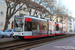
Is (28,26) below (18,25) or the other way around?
below

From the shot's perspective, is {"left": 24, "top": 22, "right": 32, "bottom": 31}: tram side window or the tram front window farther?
{"left": 24, "top": 22, "right": 32, "bottom": 31}: tram side window

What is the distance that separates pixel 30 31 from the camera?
1420cm

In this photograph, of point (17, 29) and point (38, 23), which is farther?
point (38, 23)

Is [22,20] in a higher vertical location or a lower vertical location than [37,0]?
lower

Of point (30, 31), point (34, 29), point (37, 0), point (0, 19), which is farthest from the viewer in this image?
point (0, 19)

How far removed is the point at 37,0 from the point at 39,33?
8170 millimetres

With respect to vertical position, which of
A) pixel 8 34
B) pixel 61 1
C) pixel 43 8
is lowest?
pixel 8 34

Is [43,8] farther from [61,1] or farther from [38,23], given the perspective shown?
[38,23]

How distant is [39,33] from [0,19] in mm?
17838

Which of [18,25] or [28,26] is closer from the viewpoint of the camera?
[18,25]

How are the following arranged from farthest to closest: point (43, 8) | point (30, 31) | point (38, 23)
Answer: point (43, 8)
point (38, 23)
point (30, 31)

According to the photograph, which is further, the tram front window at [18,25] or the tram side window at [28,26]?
the tram side window at [28,26]

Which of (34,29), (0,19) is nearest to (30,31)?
(34,29)

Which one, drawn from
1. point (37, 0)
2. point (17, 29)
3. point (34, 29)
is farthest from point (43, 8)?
point (17, 29)
